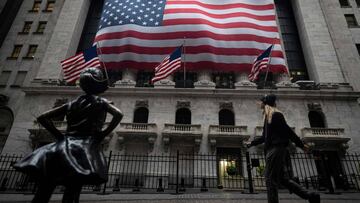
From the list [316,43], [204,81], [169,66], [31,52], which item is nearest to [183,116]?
[204,81]

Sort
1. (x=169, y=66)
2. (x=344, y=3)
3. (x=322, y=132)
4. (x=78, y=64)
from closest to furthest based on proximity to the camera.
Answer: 1. (x=169, y=66)
2. (x=78, y=64)
3. (x=322, y=132)
4. (x=344, y=3)

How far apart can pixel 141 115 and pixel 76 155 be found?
1923 centimetres

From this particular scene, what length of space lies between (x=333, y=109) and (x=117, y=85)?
2025cm

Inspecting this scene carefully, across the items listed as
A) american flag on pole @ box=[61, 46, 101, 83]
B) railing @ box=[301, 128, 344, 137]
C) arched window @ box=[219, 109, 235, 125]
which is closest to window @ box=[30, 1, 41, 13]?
american flag on pole @ box=[61, 46, 101, 83]

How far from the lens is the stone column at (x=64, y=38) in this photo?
82.1 feet

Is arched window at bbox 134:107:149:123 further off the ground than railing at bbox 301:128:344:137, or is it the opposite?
arched window at bbox 134:107:149:123

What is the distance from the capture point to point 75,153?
2.81m

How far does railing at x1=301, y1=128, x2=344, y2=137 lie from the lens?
1922cm

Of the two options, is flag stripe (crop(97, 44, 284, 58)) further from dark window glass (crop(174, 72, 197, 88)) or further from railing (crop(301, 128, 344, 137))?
railing (crop(301, 128, 344, 137))

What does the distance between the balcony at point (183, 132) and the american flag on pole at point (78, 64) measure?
788 centimetres

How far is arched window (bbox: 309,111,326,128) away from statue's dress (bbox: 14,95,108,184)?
73.4 feet

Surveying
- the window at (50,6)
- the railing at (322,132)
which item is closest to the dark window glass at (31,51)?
the window at (50,6)

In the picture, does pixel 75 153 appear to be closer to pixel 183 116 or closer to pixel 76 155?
pixel 76 155

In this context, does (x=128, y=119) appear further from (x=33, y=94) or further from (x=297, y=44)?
(x=297, y=44)
